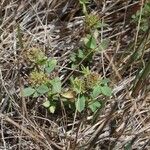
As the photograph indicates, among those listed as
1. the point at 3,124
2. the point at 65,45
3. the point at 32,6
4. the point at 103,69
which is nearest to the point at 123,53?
the point at 103,69

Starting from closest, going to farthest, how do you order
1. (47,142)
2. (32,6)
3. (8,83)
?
1. (47,142)
2. (8,83)
3. (32,6)

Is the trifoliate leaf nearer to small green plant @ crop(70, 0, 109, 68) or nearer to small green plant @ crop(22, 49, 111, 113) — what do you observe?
small green plant @ crop(22, 49, 111, 113)

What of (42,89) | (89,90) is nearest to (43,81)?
(42,89)

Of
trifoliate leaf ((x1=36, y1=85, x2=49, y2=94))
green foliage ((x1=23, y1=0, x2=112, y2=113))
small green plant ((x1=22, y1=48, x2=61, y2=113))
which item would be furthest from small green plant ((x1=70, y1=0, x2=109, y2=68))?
trifoliate leaf ((x1=36, y1=85, x2=49, y2=94))

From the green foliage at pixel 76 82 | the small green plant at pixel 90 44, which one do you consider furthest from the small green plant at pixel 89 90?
the small green plant at pixel 90 44

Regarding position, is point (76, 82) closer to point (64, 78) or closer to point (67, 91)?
point (67, 91)

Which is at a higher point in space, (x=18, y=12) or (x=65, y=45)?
(x=18, y=12)

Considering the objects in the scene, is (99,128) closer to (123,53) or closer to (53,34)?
(123,53)

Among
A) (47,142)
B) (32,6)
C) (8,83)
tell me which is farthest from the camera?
(32,6)
